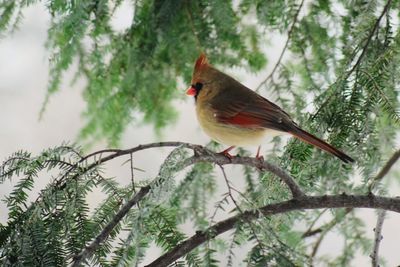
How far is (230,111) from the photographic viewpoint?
5.58 ft

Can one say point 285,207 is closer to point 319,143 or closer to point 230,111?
point 319,143

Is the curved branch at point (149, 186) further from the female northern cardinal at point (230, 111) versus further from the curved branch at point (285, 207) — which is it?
the female northern cardinal at point (230, 111)

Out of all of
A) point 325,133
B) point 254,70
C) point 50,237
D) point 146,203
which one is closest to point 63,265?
point 50,237

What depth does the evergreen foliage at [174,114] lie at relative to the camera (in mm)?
1107

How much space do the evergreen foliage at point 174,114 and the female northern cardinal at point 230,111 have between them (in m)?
0.09

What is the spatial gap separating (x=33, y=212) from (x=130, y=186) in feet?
0.67

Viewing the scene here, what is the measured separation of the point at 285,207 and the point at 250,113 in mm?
551

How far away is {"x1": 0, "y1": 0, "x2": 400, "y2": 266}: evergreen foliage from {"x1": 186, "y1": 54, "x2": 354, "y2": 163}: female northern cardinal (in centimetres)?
9

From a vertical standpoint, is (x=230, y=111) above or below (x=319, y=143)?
above

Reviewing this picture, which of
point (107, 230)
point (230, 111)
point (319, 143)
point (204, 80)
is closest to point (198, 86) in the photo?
point (204, 80)

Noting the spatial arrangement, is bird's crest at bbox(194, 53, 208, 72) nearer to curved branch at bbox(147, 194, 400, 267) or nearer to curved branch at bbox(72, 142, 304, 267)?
curved branch at bbox(72, 142, 304, 267)

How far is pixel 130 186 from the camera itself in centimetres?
123

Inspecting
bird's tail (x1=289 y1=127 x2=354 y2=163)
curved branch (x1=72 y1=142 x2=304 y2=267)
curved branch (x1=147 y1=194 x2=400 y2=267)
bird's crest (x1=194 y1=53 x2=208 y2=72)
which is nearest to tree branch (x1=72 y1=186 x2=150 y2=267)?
curved branch (x1=72 y1=142 x2=304 y2=267)

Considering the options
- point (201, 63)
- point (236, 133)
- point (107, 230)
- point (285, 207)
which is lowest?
point (107, 230)
